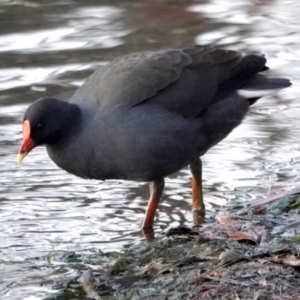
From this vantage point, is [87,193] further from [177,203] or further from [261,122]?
[261,122]

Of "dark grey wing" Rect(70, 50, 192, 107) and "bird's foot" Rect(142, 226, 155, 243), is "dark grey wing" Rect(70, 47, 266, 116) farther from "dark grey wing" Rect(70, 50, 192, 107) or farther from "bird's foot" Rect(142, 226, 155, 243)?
"bird's foot" Rect(142, 226, 155, 243)

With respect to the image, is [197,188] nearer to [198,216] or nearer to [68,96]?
[198,216]

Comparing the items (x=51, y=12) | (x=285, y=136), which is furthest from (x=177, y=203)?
(x=51, y=12)

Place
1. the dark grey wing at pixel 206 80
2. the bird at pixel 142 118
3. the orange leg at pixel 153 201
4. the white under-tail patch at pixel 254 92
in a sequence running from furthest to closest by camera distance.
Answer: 1. the white under-tail patch at pixel 254 92
2. the orange leg at pixel 153 201
3. the dark grey wing at pixel 206 80
4. the bird at pixel 142 118

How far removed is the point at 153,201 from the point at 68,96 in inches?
101

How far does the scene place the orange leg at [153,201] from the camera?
6.51 metres

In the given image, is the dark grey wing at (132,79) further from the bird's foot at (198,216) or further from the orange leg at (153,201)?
the bird's foot at (198,216)

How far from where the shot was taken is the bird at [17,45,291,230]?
604 cm

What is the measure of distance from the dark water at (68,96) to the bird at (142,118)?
1.55 ft

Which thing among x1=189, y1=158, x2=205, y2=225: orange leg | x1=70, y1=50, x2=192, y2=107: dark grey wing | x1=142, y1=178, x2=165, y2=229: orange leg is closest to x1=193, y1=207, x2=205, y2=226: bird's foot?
x1=189, y1=158, x2=205, y2=225: orange leg

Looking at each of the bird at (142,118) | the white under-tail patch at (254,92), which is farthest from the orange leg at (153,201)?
the white under-tail patch at (254,92)

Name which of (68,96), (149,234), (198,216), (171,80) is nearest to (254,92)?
(171,80)

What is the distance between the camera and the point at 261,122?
836cm

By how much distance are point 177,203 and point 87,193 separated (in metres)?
0.67
